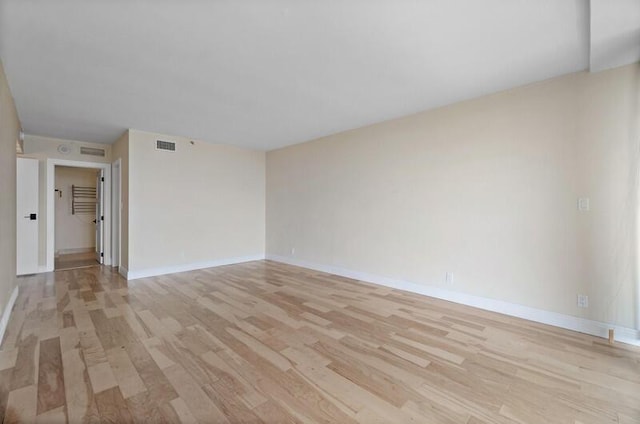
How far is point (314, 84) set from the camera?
9.78 ft

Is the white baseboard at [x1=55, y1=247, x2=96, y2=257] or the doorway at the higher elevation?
the doorway

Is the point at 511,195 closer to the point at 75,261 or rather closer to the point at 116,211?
the point at 116,211

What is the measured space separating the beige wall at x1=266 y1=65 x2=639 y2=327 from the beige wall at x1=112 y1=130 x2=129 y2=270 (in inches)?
147

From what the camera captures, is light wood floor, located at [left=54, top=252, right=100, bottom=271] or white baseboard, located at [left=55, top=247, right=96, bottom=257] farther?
white baseboard, located at [left=55, top=247, right=96, bottom=257]

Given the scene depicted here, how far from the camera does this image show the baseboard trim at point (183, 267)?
468 cm

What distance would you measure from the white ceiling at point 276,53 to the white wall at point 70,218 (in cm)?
397

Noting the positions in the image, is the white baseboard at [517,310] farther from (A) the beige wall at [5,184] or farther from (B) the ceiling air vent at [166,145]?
(A) the beige wall at [5,184]

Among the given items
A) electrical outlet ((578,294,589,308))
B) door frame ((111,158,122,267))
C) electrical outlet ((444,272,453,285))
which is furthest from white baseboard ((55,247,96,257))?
electrical outlet ((578,294,589,308))

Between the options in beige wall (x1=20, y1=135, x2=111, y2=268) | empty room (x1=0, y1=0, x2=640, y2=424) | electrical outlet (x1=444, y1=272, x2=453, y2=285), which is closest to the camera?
empty room (x1=0, y1=0, x2=640, y2=424)

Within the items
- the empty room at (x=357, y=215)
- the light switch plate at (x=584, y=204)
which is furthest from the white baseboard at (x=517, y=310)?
the light switch plate at (x=584, y=204)

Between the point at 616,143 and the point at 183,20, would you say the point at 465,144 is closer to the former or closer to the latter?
the point at 616,143

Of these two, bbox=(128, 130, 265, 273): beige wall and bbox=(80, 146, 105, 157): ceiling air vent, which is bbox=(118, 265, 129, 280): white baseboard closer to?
bbox=(128, 130, 265, 273): beige wall

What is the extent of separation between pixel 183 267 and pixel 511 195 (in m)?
5.46

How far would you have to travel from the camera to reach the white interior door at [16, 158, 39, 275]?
478cm
